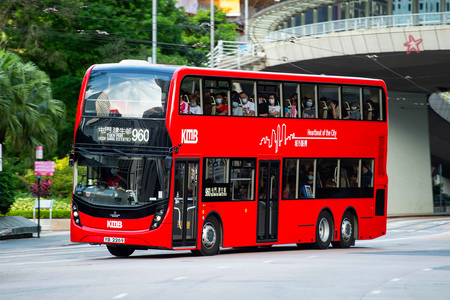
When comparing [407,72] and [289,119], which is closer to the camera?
[289,119]

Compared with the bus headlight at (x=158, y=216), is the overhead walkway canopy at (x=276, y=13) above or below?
above

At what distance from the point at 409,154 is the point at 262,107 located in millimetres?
36349

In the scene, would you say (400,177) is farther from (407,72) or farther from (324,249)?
(324,249)

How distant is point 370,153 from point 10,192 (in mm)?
13131

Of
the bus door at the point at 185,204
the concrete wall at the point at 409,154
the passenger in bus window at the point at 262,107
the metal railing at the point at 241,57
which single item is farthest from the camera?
the concrete wall at the point at 409,154

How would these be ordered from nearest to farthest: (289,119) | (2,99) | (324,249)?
(289,119), (324,249), (2,99)

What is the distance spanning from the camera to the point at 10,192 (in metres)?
31.3

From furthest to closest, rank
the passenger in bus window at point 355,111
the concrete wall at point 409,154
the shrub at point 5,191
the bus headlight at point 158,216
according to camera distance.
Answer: the concrete wall at point 409,154
the shrub at point 5,191
the passenger in bus window at point 355,111
the bus headlight at point 158,216

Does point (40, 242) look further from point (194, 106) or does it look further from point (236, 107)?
point (194, 106)

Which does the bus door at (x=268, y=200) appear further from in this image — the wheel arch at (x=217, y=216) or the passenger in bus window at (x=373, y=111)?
the passenger in bus window at (x=373, y=111)

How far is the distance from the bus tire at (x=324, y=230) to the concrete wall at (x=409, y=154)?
32.5 m

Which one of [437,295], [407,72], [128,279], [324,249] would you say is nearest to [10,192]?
[324,249]

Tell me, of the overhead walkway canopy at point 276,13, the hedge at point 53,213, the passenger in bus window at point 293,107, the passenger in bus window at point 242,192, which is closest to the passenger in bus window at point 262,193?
the passenger in bus window at point 242,192

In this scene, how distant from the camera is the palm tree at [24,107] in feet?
99.7
